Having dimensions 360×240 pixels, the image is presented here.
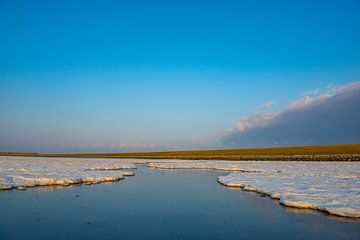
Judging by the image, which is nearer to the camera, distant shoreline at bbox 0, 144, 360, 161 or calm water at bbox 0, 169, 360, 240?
calm water at bbox 0, 169, 360, 240

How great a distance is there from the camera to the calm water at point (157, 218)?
578 cm

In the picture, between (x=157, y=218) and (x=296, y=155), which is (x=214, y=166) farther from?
(x=296, y=155)

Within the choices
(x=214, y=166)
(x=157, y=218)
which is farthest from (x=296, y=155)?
(x=157, y=218)

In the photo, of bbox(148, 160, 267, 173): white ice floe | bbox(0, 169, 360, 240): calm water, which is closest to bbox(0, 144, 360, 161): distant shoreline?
bbox(148, 160, 267, 173): white ice floe

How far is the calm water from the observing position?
5777mm

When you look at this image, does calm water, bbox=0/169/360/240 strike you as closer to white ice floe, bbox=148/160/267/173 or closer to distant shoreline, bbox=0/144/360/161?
white ice floe, bbox=148/160/267/173

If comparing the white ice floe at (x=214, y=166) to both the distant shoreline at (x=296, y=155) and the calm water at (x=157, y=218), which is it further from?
the distant shoreline at (x=296, y=155)

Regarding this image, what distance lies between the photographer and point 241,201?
30.7ft

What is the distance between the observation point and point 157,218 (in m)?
7.03

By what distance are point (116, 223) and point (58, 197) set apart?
13.6 feet

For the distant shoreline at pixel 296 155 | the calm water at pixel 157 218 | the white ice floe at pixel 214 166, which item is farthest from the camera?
the distant shoreline at pixel 296 155

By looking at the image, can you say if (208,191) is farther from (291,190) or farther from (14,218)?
(14,218)

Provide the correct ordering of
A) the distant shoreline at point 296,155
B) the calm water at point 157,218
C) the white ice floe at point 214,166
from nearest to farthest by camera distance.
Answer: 1. the calm water at point 157,218
2. the white ice floe at point 214,166
3. the distant shoreline at point 296,155

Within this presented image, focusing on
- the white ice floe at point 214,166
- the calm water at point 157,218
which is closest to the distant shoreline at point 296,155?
the white ice floe at point 214,166
